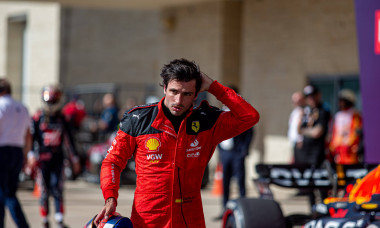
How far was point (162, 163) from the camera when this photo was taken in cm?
404

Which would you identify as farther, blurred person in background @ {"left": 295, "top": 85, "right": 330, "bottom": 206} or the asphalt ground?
blurred person in background @ {"left": 295, "top": 85, "right": 330, "bottom": 206}

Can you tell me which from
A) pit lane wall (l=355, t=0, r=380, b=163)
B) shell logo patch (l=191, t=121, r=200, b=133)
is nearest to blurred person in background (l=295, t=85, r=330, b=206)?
pit lane wall (l=355, t=0, r=380, b=163)

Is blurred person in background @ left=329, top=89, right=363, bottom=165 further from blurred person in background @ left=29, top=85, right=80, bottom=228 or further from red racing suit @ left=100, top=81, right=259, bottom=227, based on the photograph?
red racing suit @ left=100, top=81, right=259, bottom=227

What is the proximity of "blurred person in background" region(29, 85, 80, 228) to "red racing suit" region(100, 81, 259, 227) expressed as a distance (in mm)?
4440

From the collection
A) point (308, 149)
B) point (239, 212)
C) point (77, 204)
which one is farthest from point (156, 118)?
point (77, 204)

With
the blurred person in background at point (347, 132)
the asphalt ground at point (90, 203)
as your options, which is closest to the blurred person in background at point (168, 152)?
the asphalt ground at point (90, 203)

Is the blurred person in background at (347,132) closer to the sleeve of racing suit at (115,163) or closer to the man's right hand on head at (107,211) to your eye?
the sleeve of racing suit at (115,163)

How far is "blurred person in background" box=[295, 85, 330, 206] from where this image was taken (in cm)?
1002

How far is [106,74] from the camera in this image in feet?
82.3

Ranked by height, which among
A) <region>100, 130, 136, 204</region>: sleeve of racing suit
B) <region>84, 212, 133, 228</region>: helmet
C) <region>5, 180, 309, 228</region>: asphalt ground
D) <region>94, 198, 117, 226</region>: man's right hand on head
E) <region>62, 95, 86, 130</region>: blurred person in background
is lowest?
<region>5, 180, 309, 228</region>: asphalt ground

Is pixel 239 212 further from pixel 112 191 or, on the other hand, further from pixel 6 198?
pixel 6 198

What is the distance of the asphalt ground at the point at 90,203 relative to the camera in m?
9.30

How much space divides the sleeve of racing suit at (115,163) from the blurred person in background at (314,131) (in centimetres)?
612

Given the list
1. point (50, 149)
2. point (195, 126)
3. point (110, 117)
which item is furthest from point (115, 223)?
point (110, 117)
